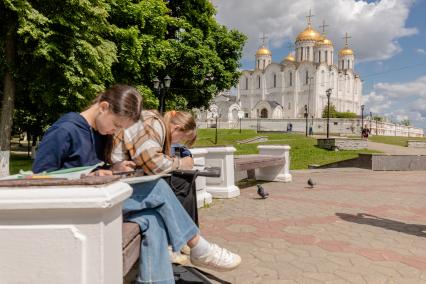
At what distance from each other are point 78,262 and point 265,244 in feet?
11.8

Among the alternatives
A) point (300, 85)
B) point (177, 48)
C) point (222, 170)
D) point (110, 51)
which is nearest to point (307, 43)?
point (300, 85)

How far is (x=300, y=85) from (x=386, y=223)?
83.2 meters

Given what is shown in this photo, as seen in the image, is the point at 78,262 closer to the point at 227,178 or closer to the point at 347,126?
the point at 227,178

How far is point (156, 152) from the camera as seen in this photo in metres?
3.12

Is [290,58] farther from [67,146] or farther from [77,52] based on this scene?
[67,146]

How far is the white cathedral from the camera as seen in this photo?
8512cm

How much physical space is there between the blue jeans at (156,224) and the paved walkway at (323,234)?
1412 millimetres

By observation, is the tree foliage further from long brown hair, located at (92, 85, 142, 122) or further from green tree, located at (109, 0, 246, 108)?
long brown hair, located at (92, 85, 142, 122)

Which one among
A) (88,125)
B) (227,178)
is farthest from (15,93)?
(88,125)

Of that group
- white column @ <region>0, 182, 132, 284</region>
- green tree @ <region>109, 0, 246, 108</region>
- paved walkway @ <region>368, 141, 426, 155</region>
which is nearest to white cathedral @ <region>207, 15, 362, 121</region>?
paved walkway @ <region>368, 141, 426, 155</region>

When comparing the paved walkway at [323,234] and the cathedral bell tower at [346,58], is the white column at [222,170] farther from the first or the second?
the cathedral bell tower at [346,58]

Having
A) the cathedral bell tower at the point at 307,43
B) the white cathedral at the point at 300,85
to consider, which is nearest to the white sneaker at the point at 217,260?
the white cathedral at the point at 300,85

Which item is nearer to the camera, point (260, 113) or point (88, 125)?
point (88, 125)

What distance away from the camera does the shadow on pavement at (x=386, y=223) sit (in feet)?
19.5
